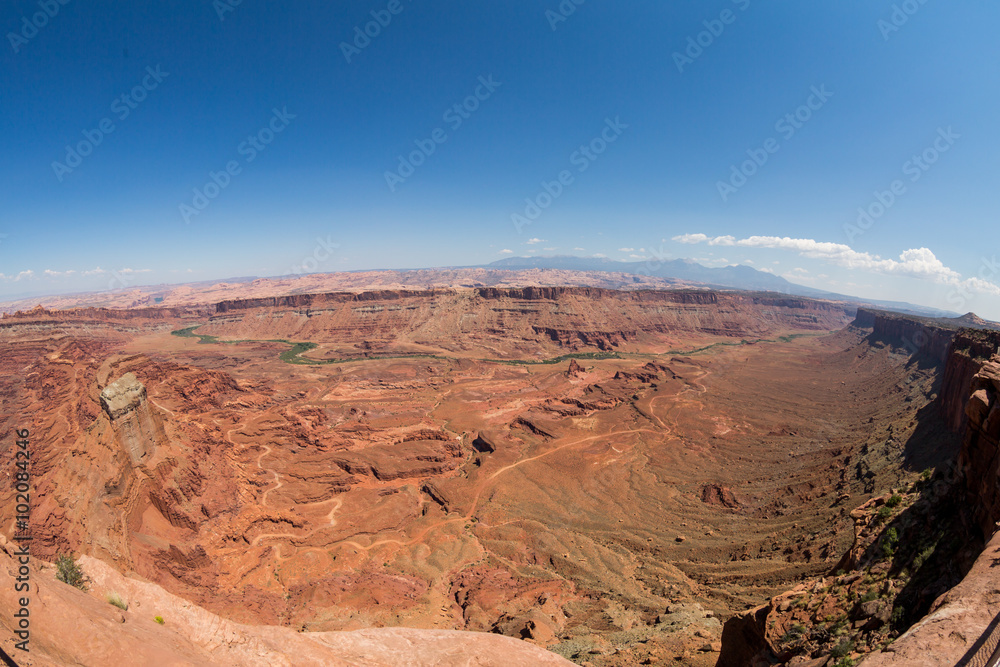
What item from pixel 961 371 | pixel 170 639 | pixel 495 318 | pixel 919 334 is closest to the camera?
pixel 170 639

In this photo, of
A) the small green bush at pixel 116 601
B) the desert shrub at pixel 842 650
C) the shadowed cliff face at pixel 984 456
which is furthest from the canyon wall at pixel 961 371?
the small green bush at pixel 116 601

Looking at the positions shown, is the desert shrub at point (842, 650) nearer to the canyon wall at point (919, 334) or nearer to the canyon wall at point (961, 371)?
the canyon wall at point (961, 371)

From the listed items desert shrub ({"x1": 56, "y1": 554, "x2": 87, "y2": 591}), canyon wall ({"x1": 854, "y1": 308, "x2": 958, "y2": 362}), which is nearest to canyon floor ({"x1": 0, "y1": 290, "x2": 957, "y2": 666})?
canyon wall ({"x1": 854, "y1": 308, "x2": 958, "y2": 362})

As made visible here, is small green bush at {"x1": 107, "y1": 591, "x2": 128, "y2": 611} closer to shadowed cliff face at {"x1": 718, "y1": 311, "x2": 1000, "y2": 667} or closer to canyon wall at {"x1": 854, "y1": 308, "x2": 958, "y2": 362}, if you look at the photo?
shadowed cliff face at {"x1": 718, "y1": 311, "x2": 1000, "y2": 667}

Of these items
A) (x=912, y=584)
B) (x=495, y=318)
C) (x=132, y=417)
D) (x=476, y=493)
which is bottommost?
(x=476, y=493)

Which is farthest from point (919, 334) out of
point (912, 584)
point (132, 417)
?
point (132, 417)

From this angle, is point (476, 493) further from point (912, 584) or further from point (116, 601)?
point (912, 584)

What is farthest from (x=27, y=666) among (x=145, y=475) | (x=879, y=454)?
(x=879, y=454)

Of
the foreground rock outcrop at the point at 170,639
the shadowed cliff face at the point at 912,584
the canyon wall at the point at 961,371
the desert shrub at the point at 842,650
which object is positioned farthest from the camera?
the canyon wall at the point at 961,371
